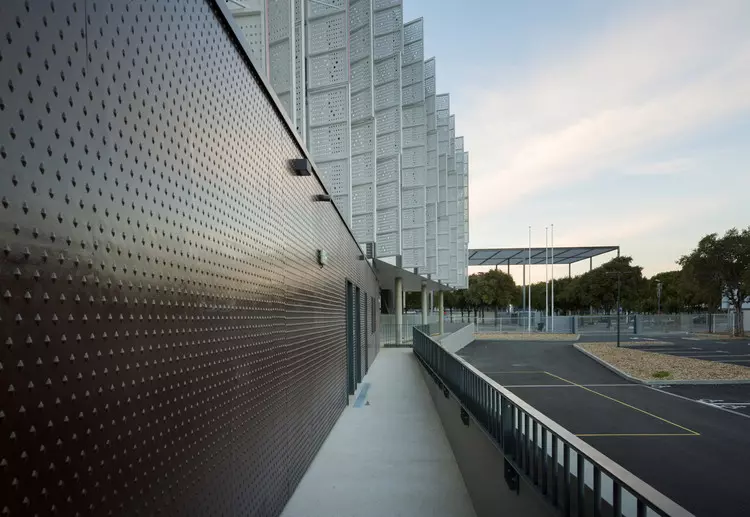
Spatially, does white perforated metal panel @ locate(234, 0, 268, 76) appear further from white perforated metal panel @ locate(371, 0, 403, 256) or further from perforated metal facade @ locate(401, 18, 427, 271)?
perforated metal facade @ locate(401, 18, 427, 271)

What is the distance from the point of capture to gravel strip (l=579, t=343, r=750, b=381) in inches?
735

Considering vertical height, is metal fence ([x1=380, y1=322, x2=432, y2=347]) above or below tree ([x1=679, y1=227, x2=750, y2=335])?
below

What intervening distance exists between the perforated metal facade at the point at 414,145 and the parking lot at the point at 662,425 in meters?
9.78

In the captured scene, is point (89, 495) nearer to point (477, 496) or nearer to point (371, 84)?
point (477, 496)

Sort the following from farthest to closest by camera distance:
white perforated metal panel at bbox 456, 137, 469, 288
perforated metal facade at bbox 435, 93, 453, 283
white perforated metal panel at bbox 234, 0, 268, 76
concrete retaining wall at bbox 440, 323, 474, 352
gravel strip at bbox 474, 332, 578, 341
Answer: white perforated metal panel at bbox 456, 137, 469, 288
perforated metal facade at bbox 435, 93, 453, 283
gravel strip at bbox 474, 332, 578, 341
concrete retaining wall at bbox 440, 323, 474, 352
white perforated metal panel at bbox 234, 0, 268, 76

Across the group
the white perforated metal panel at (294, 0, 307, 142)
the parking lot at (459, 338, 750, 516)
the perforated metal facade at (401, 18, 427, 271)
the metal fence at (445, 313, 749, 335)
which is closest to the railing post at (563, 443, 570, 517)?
the parking lot at (459, 338, 750, 516)

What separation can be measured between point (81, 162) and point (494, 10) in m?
24.7

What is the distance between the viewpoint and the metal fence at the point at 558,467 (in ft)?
7.09

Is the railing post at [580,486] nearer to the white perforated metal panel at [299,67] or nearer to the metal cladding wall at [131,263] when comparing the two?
the metal cladding wall at [131,263]

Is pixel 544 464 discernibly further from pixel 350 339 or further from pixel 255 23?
pixel 350 339

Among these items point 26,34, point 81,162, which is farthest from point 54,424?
point 26,34

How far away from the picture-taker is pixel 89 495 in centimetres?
186

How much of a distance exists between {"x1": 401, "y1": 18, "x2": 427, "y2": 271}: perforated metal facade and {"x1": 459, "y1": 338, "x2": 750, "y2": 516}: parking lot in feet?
32.1

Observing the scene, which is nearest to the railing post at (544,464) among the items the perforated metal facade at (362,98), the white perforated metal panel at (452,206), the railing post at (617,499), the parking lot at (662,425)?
the railing post at (617,499)
